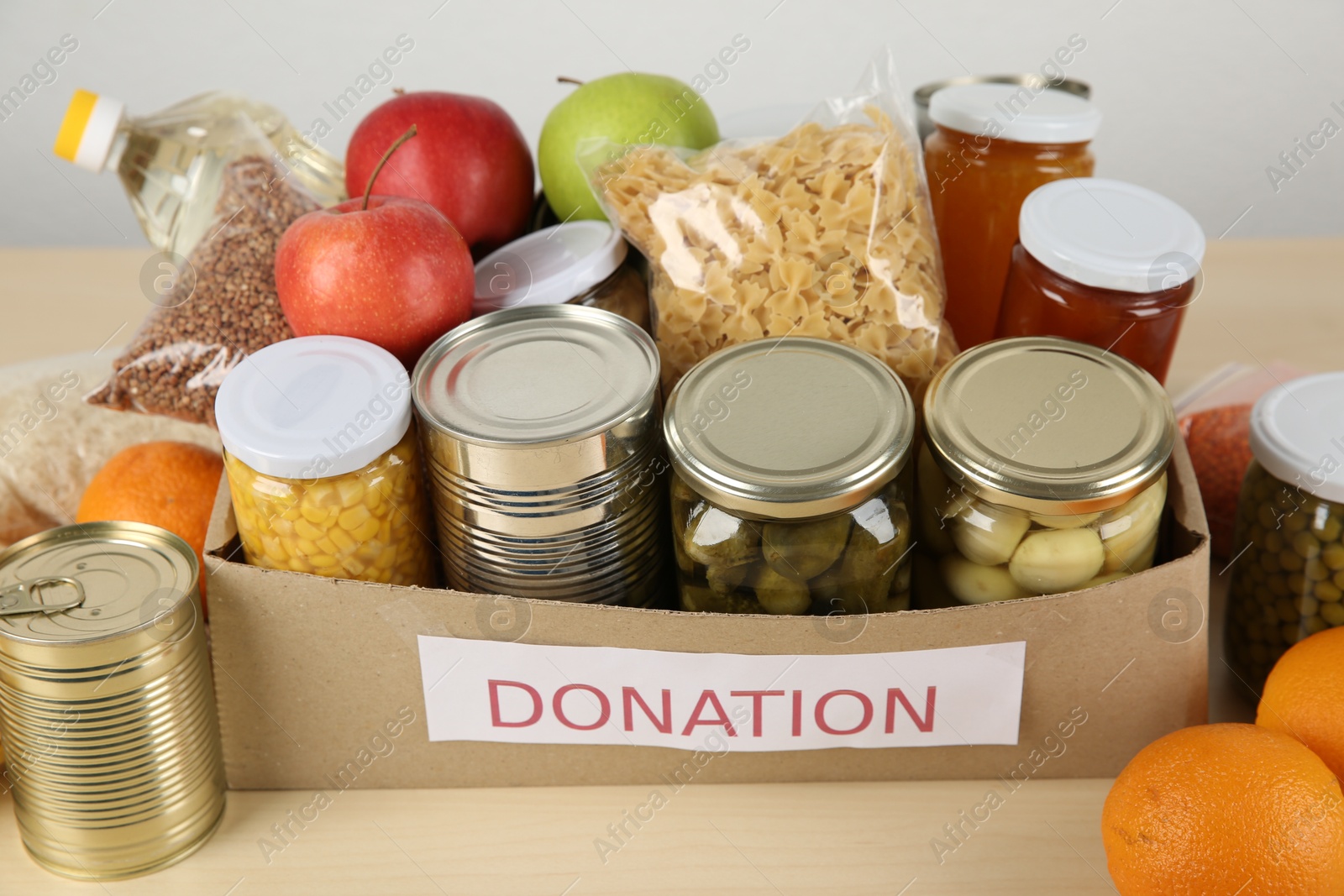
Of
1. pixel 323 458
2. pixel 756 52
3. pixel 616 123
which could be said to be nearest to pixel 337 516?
pixel 323 458

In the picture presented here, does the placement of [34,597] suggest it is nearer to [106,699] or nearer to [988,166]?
[106,699]

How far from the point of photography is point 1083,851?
0.65 meters

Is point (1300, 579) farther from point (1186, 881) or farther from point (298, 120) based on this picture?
point (298, 120)

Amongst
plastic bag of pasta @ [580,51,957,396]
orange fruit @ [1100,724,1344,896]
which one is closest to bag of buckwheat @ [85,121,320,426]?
plastic bag of pasta @ [580,51,957,396]

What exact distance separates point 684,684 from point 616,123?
16.6 inches

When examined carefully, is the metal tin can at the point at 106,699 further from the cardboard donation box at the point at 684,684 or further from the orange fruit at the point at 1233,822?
the orange fruit at the point at 1233,822

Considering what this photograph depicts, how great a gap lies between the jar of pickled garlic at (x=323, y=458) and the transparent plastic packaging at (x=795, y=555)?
0.53 ft

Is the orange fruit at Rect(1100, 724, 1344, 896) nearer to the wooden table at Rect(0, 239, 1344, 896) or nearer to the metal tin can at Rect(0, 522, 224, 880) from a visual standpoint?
the wooden table at Rect(0, 239, 1344, 896)

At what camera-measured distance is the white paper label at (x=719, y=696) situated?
0.63 m

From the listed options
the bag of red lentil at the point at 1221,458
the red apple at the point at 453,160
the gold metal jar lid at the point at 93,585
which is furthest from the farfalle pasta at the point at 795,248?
the gold metal jar lid at the point at 93,585

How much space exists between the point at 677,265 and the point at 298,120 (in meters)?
1.05

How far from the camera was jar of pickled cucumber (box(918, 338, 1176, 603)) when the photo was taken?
0.60 m

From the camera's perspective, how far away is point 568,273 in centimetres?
73

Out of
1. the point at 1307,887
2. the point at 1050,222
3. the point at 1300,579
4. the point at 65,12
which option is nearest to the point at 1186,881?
the point at 1307,887
